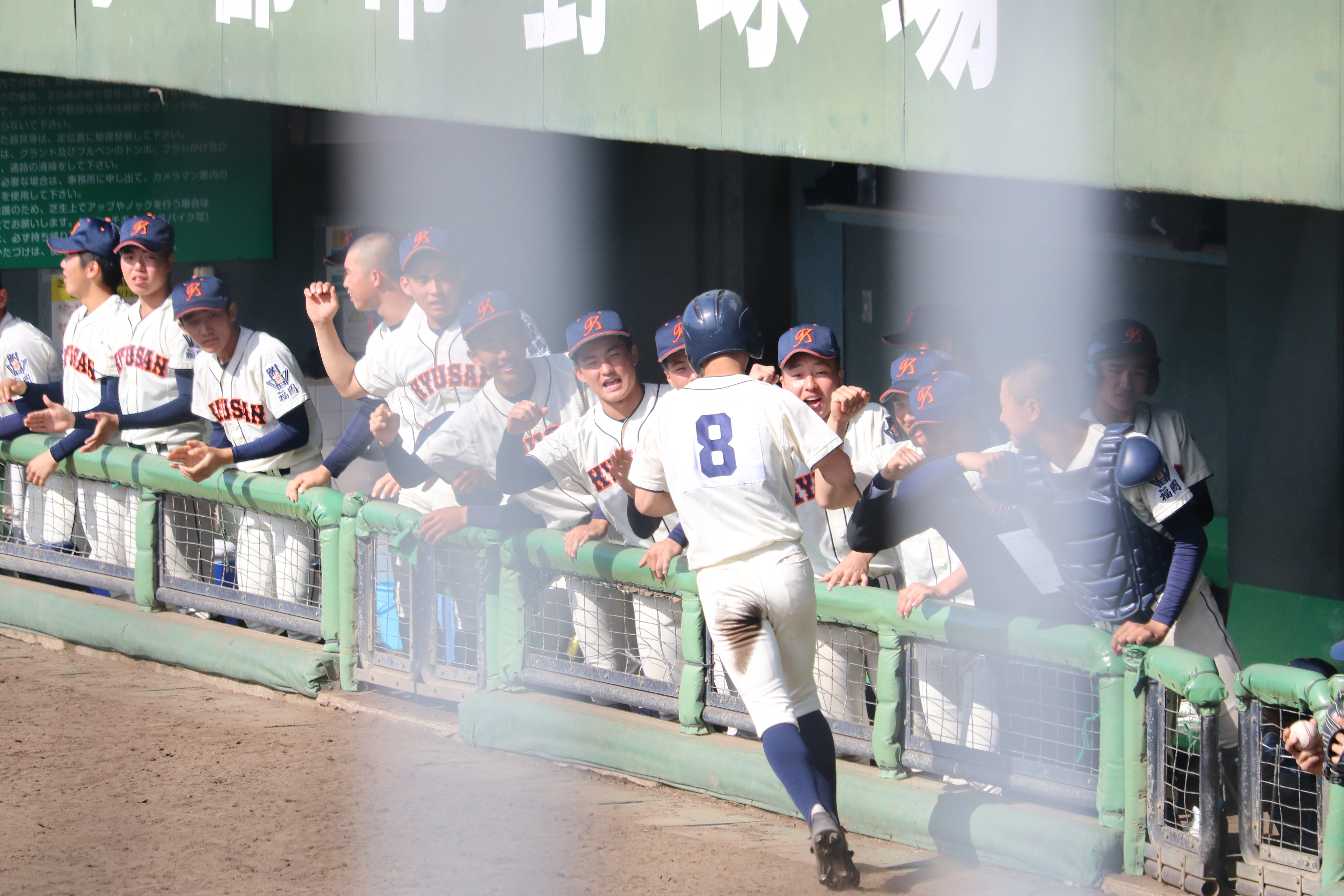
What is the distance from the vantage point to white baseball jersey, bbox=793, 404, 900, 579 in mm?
3822

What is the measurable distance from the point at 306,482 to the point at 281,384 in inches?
17.1

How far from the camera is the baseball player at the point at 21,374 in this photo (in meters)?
5.63

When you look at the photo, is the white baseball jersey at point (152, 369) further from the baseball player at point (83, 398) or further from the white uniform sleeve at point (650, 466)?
the white uniform sleeve at point (650, 466)

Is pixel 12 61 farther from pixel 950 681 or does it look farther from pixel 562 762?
pixel 950 681

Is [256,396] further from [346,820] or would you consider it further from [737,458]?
[737,458]

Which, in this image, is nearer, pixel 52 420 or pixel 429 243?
pixel 429 243

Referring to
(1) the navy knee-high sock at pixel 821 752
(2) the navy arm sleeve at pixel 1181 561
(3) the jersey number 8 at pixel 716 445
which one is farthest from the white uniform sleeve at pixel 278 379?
(2) the navy arm sleeve at pixel 1181 561

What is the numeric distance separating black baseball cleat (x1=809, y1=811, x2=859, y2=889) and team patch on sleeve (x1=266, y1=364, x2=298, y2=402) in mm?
2654

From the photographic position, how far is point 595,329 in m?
3.89

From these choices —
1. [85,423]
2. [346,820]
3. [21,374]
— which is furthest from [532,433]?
[21,374]

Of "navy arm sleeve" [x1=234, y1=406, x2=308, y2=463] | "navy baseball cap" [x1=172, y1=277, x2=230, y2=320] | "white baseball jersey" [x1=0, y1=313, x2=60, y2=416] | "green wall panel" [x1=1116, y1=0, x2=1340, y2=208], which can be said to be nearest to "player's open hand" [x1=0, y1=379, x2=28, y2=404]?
"white baseball jersey" [x1=0, y1=313, x2=60, y2=416]

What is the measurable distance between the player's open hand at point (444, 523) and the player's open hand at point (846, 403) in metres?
1.28

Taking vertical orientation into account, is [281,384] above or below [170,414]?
above

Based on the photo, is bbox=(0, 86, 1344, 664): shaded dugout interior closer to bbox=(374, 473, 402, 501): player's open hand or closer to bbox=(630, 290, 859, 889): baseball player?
bbox=(630, 290, 859, 889): baseball player
